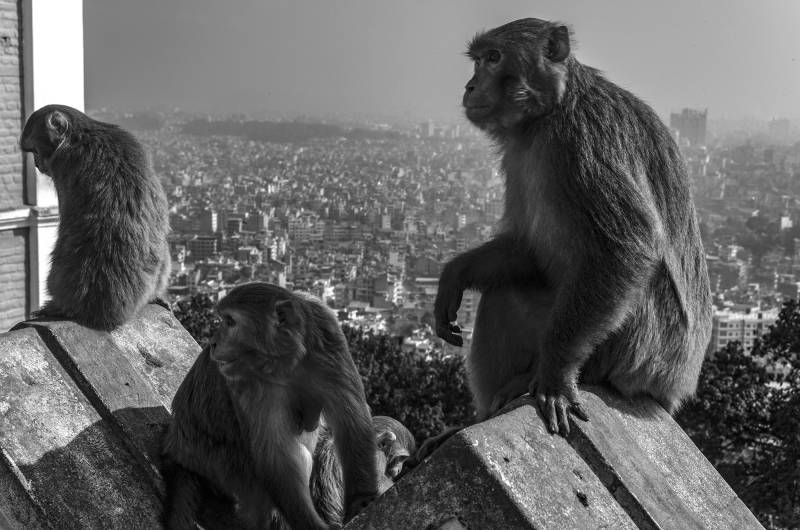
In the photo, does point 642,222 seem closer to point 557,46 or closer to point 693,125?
point 557,46

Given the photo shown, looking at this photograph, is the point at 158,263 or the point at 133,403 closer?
the point at 133,403

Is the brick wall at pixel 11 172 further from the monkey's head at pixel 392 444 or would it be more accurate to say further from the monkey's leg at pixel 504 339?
the monkey's leg at pixel 504 339

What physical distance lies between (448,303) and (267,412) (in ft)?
3.21

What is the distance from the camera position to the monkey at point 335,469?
13.2ft

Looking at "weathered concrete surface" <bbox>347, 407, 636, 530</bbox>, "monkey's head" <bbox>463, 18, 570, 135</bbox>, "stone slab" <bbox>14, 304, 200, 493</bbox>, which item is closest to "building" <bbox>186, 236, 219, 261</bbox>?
"stone slab" <bbox>14, 304, 200, 493</bbox>

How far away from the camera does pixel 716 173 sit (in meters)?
21.9

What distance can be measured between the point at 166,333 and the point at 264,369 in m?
1.44

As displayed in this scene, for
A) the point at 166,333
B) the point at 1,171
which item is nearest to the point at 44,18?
the point at 1,171

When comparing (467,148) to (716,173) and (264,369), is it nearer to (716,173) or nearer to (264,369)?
(716,173)

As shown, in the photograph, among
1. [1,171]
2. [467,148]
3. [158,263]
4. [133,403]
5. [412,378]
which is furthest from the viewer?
[467,148]

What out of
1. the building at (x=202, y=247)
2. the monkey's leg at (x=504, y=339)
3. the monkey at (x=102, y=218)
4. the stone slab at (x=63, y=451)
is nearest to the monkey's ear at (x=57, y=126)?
the monkey at (x=102, y=218)

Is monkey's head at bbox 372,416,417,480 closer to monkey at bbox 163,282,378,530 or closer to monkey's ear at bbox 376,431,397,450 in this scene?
monkey's ear at bbox 376,431,397,450

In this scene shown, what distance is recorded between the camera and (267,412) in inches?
150

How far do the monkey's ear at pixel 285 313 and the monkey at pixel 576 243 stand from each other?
2.63 feet
